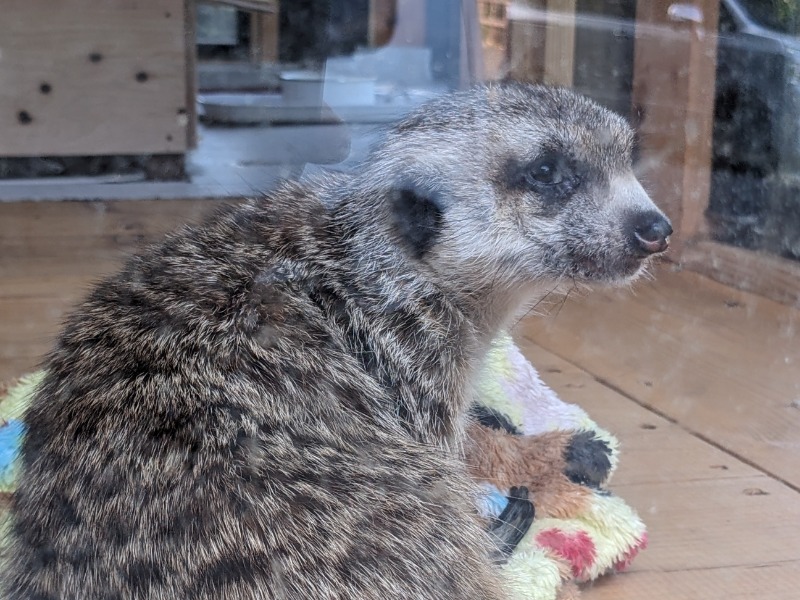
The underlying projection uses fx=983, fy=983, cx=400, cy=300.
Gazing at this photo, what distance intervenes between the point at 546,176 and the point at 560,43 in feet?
0.62

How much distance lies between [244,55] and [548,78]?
404 mm

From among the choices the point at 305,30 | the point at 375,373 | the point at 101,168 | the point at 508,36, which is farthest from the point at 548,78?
the point at 101,168

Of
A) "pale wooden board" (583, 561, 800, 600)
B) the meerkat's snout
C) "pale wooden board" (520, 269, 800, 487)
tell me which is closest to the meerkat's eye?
the meerkat's snout

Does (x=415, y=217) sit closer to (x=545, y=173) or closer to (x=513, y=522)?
(x=545, y=173)

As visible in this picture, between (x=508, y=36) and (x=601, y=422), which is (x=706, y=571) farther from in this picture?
(x=508, y=36)

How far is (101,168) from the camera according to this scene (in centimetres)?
138

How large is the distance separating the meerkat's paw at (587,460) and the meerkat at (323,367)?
0.36 m

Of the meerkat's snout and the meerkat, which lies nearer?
the meerkat

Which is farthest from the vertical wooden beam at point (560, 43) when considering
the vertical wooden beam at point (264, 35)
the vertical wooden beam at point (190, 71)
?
the vertical wooden beam at point (190, 71)

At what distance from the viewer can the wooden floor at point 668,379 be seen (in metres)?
1.36

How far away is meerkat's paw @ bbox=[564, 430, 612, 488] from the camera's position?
5.21 ft

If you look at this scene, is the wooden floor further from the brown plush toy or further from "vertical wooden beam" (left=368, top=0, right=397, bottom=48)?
"vertical wooden beam" (left=368, top=0, right=397, bottom=48)

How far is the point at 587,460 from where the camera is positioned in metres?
1.60

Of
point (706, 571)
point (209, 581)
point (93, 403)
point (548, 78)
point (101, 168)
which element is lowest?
point (706, 571)
